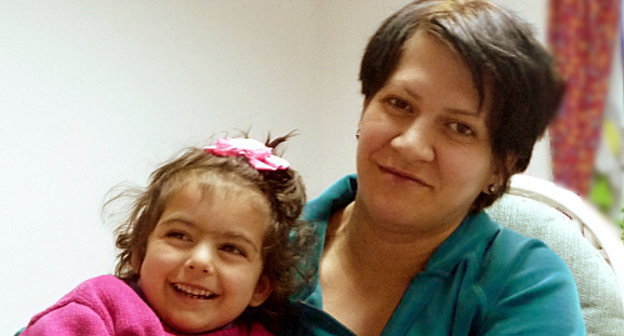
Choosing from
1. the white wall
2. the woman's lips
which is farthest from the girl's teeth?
the white wall

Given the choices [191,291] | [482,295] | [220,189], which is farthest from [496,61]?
[191,291]

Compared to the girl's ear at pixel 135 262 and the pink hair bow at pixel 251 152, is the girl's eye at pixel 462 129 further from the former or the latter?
the girl's ear at pixel 135 262

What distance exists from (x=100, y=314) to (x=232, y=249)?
0.24 metres

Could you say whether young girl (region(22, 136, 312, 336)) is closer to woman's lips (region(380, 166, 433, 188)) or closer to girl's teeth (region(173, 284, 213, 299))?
girl's teeth (region(173, 284, 213, 299))

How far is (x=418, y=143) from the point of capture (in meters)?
1.27

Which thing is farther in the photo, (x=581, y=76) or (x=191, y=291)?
(x=581, y=76)

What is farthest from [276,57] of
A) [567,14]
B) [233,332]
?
[233,332]

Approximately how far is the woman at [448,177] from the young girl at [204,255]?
10cm

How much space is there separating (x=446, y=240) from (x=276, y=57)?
2.04 meters

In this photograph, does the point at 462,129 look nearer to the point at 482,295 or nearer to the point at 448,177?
the point at 448,177

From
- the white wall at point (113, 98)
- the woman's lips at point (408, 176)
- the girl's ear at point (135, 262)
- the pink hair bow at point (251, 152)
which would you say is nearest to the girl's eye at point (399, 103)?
the woman's lips at point (408, 176)

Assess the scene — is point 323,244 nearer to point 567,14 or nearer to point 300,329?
point 300,329

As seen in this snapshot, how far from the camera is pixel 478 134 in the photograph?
4.27 feet

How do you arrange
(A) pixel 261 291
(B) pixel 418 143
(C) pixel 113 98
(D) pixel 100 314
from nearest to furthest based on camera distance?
(D) pixel 100 314 < (B) pixel 418 143 < (A) pixel 261 291 < (C) pixel 113 98
